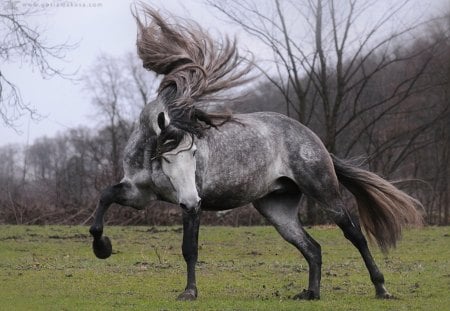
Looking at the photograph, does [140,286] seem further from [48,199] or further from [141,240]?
[48,199]


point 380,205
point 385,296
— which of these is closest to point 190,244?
point 385,296

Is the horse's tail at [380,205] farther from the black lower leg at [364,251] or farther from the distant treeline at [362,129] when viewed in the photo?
the distant treeline at [362,129]

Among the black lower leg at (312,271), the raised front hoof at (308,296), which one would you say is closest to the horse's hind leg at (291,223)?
the black lower leg at (312,271)

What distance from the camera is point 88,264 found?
1305 cm

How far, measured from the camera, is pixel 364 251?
862cm

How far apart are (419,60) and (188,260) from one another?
102 ft

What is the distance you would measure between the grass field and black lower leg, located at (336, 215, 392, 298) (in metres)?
0.17

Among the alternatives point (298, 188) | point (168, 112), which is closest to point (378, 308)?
point (298, 188)

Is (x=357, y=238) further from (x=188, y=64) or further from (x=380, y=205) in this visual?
(x=188, y=64)

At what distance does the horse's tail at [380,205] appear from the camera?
898 cm

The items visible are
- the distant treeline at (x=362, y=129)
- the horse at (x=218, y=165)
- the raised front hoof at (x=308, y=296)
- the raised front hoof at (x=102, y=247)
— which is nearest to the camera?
the horse at (x=218, y=165)

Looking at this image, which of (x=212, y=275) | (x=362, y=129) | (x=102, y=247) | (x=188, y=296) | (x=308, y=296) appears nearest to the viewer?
(x=188, y=296)

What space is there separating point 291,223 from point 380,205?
1180 millimetres

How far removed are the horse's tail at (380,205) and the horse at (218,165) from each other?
0.01m
